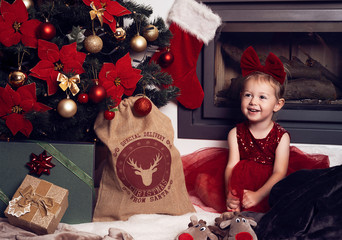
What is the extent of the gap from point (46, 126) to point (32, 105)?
4.0 inches

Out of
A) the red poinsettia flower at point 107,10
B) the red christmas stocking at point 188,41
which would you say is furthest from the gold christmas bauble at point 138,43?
the red christmas stocking at point 188,41

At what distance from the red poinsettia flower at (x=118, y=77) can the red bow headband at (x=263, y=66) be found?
0.48 meters

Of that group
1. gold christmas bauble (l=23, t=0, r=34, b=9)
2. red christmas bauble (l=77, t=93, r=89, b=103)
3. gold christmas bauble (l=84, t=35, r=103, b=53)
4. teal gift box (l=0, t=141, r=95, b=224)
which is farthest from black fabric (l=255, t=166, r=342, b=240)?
gold christmas bauble (l=23, t=0, r=34, b=9)

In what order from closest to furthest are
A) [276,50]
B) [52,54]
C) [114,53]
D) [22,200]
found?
[22,200] < [52,54] < [114,53] < [276,50]

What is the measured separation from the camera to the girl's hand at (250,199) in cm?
153

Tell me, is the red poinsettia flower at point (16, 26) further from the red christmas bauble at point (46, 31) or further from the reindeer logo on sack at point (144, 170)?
the reindeer logo on sack at point (144, 170)

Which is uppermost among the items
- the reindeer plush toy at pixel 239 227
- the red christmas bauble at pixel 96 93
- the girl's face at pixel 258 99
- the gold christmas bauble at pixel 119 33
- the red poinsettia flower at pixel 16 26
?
the gold christmas bauble at pixel 119 33

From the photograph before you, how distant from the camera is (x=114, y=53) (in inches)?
71.9

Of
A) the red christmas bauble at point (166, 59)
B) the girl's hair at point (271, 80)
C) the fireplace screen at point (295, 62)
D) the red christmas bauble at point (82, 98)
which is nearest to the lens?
the red christmas bauble at point (82, 98)

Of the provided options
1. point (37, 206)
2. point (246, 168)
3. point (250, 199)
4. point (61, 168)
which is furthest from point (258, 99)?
point (37, 206)

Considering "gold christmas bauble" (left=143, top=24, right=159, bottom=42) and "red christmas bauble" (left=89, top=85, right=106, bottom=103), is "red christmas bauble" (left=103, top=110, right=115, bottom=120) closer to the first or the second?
"red christmas bauble" (left=89, top=85, right=106, bottom=103)

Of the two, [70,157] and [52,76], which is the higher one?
[52,76]

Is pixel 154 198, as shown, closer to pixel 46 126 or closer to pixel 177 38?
pixel 46 126

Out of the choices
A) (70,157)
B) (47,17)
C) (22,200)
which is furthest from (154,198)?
(47,17)
